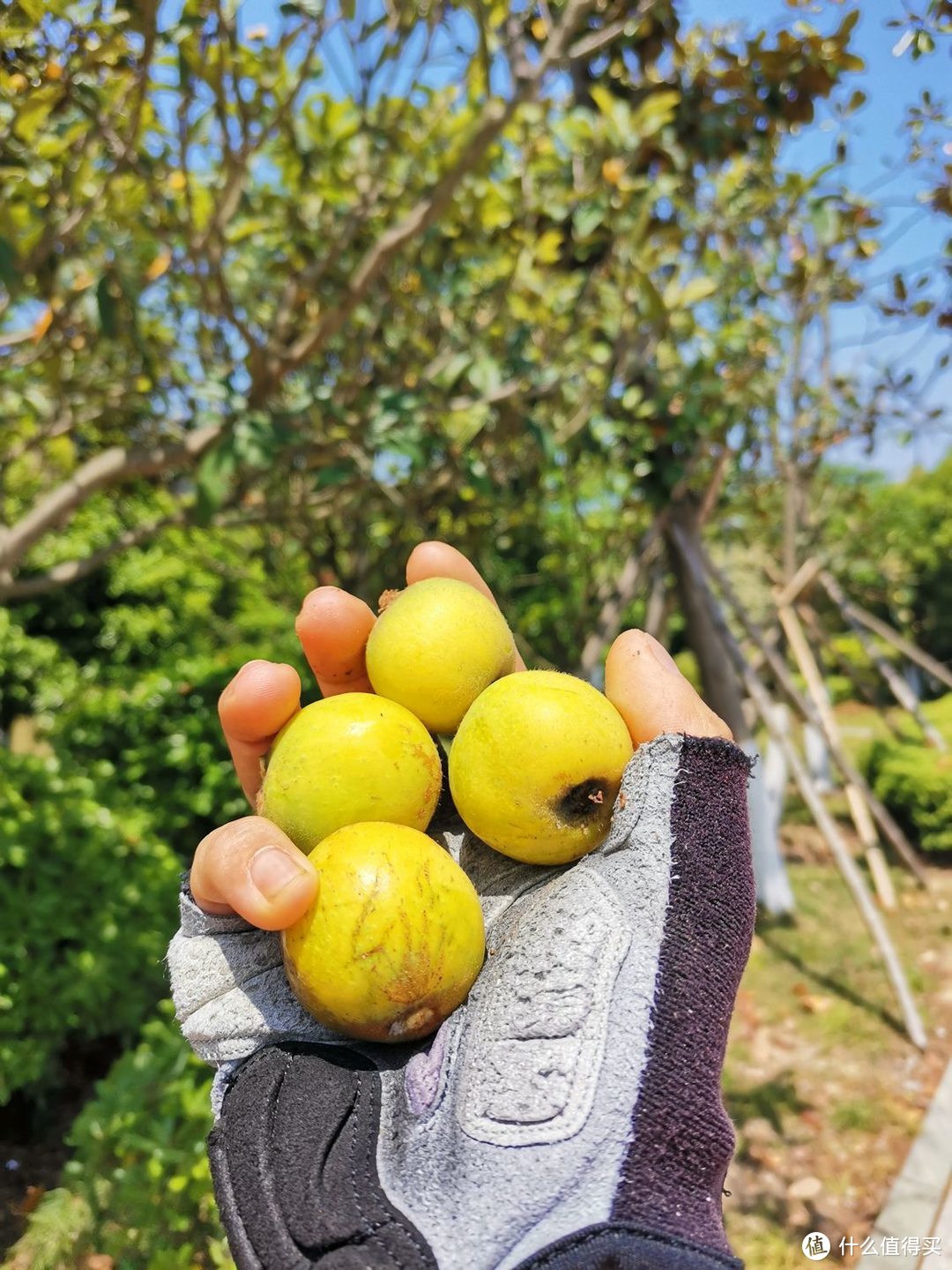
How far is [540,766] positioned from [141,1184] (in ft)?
7.02

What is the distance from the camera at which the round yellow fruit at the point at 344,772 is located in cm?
154

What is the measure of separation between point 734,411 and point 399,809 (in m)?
3.65

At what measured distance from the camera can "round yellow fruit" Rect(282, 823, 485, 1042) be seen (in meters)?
1.36

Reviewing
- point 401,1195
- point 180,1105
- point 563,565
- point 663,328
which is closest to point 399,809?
point 401,1195

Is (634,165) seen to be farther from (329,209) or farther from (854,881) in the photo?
(854,881)

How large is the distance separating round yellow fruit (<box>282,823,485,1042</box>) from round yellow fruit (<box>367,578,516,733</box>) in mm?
338

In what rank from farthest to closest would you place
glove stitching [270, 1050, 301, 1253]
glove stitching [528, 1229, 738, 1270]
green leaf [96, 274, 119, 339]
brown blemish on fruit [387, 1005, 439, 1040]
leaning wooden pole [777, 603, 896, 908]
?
leaning wooden pole [777, 603, 896, 908] → green leaf [96, 274, 119, 339] → brown blemish on fruit [387, 1005, 439, 1040] → glove stitching [270, 1050, 301, 1253] → glove stitching [528, 1229, 738, 1270]

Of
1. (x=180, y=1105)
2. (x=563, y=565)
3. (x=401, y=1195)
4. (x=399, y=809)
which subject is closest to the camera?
(x=401, y=1195)

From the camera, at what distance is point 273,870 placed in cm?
135

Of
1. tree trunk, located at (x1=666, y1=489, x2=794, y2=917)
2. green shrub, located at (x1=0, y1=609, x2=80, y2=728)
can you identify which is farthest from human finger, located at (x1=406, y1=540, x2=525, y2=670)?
green shrub, located at (x1=0, y1=609, x2=80, y2=728)

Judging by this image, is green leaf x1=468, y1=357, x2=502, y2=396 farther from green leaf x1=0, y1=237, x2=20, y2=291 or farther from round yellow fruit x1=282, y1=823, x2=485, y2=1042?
round yellow fruit x1=282, y1=823, x2=485, y2=1042

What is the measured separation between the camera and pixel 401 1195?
4.29 ft
